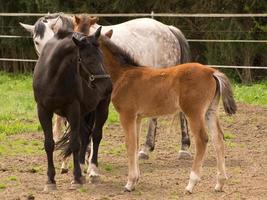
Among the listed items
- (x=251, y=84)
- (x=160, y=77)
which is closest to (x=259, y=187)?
(x=160, y=77)

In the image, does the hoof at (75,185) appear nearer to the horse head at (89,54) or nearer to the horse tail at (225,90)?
the horse head at (89,54)

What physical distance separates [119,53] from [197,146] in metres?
1.33

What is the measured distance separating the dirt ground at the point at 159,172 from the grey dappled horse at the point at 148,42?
36 cm

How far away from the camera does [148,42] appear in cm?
995

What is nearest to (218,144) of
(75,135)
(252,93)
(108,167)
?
(75,135)

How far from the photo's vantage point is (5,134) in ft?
35.8

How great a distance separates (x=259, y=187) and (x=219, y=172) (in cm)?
50

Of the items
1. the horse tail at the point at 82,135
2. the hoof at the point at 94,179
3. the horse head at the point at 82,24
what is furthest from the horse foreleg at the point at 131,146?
the horse head at the point at 82,24

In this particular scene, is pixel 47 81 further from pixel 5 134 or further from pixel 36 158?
pixel 5 134

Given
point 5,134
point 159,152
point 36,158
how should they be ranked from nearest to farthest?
1. point 36,158
2. point 159,152
3. point 5,134

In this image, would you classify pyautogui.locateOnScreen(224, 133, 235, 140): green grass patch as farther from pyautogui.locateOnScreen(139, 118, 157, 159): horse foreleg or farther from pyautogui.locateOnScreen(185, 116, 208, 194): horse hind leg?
pyautogui.locateOnScreen(185, 116, 208, 194): horse hind leg

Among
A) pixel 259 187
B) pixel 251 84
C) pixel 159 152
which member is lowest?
pixel 251 84

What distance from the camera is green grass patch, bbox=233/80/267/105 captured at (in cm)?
1421

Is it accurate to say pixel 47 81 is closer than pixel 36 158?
Yes
